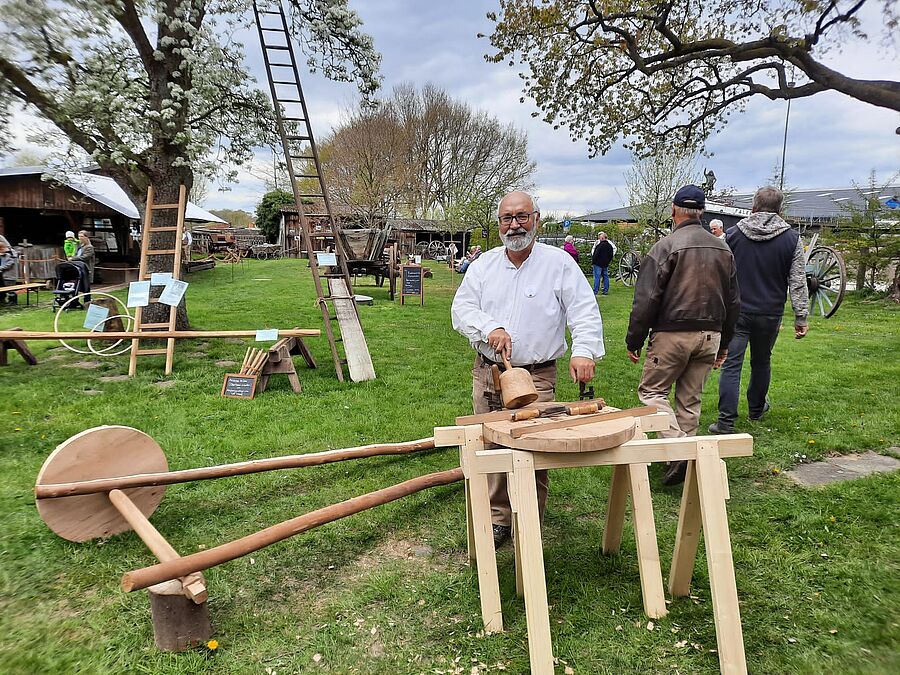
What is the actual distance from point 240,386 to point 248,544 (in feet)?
12.0

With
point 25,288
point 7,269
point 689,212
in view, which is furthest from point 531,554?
point 7,269

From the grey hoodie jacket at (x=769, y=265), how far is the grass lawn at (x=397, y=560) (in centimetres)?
122

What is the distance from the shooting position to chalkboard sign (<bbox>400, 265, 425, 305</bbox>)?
45.0ft

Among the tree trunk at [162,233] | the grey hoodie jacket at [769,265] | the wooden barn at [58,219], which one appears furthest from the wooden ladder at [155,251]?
the wooden barn at [58,219]

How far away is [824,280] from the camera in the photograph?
37.8ft

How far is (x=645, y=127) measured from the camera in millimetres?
10453

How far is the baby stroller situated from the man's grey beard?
37.9 ft

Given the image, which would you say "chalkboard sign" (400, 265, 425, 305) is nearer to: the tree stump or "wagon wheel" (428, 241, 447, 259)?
the tree stump

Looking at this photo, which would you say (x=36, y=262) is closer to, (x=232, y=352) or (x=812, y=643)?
(x=232, y=352)


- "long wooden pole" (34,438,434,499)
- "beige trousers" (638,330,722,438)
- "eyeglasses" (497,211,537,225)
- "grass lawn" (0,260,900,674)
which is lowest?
"grass lawn" (0,260,900,674)

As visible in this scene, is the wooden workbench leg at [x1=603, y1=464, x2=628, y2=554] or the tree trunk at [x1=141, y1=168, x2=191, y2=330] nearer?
the wooden workbench leg at [x1=603, y1=464, x2=628, y2=554]

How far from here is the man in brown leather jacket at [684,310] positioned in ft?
11.3

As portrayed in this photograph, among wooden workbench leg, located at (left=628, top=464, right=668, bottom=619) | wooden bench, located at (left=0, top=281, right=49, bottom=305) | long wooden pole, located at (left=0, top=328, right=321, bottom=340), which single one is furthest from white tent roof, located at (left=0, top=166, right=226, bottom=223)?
wooden workbench leg, located at (left=628, top=464, right=668, bottom=619)

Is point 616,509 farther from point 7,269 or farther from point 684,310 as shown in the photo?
point 7,269
